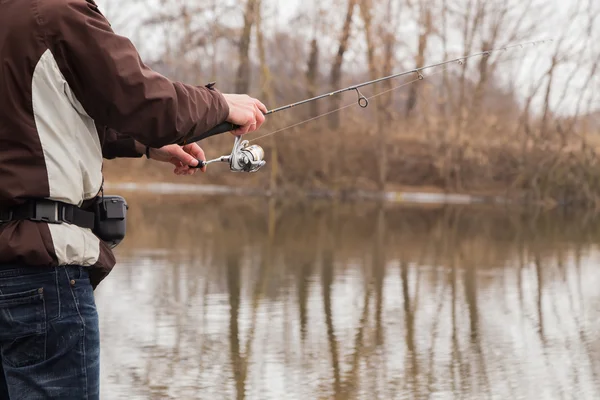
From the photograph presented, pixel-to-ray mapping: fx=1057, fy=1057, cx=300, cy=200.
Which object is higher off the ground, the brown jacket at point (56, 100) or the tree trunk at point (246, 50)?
the tree trunk at point (246, 50)

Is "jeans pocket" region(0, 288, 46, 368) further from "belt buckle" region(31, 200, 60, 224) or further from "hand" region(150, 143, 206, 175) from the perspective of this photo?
"hand" region(150, 143, 206, 175)

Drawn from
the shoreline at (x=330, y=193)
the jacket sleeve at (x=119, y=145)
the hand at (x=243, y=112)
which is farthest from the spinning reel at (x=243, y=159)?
the shoreline at (x=330, y=193)

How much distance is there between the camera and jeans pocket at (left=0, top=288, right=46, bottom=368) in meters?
2.45

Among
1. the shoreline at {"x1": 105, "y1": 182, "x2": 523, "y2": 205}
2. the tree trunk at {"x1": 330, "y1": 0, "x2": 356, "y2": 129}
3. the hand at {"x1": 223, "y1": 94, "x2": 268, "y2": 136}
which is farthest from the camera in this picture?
the tree trunk at {"x1": 330, "y1": 0, "x2": 356, "y2": 129}

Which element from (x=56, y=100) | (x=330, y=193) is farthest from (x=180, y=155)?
(x=330, y=193)

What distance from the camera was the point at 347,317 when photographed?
7.83m

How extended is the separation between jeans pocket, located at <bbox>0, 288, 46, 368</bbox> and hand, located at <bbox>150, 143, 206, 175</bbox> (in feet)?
2.64

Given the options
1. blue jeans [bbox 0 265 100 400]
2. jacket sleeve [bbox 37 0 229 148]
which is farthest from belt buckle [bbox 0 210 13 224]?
jacket sleeve [bbox 37 0 229 148]

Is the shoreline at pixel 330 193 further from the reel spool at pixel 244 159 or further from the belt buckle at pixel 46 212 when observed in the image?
the belt buckle at pixel 46 212

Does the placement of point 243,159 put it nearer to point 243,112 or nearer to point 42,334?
point 243,112

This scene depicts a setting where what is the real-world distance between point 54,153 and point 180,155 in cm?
78

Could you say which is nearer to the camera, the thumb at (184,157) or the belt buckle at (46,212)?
the belt buckle at (46,212)

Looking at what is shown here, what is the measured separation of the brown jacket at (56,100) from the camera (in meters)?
2.42

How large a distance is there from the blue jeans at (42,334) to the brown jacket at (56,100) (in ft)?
0.15
